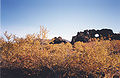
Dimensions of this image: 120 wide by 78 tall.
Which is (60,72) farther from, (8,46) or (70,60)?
(8,46)

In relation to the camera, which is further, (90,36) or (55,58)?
(90,36)

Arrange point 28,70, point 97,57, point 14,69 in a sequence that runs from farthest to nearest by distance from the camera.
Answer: point 14,69
point 28,70
point 97,57

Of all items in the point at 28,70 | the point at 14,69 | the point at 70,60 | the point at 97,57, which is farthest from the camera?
the point at 14,69

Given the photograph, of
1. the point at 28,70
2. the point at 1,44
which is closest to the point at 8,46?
the point at 1,44

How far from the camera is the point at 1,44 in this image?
5.03m

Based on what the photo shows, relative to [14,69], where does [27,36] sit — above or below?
above

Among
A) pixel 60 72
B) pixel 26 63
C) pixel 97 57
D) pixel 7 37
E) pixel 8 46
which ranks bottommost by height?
pixel 60 72

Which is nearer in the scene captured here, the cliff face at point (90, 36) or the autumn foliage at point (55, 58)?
the autumn foliage at point (55, 58)

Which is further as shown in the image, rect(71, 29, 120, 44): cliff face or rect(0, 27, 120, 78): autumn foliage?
rect(71, 29, 120, 44): cliff face

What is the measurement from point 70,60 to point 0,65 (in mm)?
3207

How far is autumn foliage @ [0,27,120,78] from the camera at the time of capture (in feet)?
14.0

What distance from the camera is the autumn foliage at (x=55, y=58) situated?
4254mm

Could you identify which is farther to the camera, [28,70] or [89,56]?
[28,70]

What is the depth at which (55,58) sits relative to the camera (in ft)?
15.0
